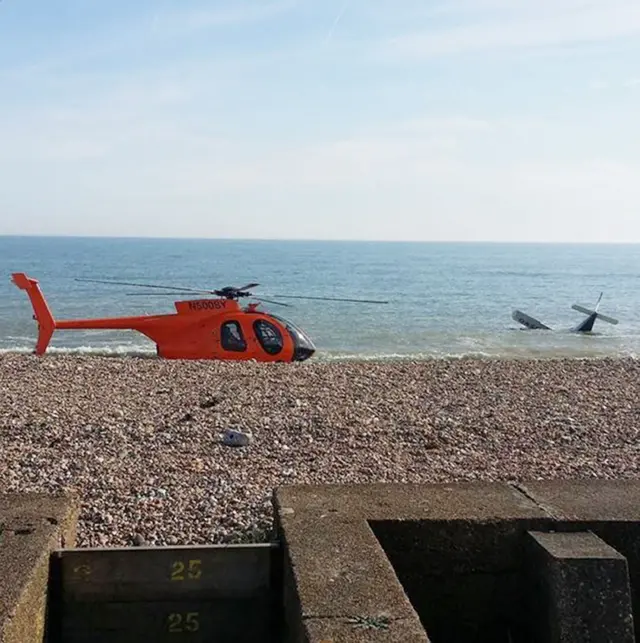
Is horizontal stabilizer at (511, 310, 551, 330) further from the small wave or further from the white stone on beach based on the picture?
the white stone on beach

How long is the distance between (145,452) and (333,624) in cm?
466

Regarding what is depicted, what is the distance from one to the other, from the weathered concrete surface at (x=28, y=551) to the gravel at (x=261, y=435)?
35.3 inches

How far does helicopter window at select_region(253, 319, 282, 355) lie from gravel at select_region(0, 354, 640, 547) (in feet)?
6.65

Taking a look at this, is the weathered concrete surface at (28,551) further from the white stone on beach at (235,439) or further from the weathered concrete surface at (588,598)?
the white stone on beach at (235,439)

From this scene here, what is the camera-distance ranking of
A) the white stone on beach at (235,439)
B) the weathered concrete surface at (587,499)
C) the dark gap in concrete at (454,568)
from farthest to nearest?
the white stone on beach at (235,439) → the weathered concrete surface at (587,499) → the dark gap in concrete at (454,568)

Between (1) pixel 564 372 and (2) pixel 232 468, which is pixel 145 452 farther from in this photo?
(1) pixel 564 372

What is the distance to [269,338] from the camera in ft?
50.6

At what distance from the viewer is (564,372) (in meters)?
14.2

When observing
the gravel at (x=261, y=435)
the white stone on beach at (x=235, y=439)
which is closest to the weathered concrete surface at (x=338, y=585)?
the gravel at (x=261, y=435)

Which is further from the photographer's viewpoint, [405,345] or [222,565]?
[405,345]

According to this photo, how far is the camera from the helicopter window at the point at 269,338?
1541cm

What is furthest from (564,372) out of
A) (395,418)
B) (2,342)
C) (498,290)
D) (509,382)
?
(498,290)

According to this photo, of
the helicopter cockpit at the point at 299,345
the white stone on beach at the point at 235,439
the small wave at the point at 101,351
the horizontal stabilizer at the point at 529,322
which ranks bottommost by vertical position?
the horizontal stabilizer at the point at 529,322

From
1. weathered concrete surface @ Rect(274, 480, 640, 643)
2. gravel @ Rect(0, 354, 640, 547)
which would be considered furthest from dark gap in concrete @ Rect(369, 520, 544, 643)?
gravel @ Rect(0, 354, 640, 547)
